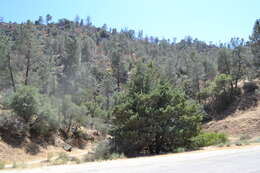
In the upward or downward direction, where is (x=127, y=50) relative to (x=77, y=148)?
upward

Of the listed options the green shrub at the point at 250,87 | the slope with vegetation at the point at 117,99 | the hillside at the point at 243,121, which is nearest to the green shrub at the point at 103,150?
the slope with vegetation at the point at 117,99

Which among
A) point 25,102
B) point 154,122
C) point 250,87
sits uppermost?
point 250,87

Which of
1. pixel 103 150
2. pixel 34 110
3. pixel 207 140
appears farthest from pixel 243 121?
pixel 34 110

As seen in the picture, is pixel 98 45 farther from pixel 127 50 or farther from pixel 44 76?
pixel 44 76

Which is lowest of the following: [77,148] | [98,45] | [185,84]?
[77,148]

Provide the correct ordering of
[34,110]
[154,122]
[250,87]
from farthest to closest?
[250,87], [34,110], [154,122]

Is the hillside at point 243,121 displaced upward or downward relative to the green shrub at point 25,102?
downward

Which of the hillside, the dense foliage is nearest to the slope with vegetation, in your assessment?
the dense foliage

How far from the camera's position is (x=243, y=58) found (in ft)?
158

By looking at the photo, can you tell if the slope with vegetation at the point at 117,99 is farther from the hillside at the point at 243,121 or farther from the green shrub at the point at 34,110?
the hillside at the point at 243,121

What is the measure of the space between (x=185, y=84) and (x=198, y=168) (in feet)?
147

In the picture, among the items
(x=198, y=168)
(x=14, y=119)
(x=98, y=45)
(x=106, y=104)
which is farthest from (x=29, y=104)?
(x=98, y=45)

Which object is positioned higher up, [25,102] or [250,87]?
[250,87]

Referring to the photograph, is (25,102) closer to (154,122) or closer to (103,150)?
(103,150)
